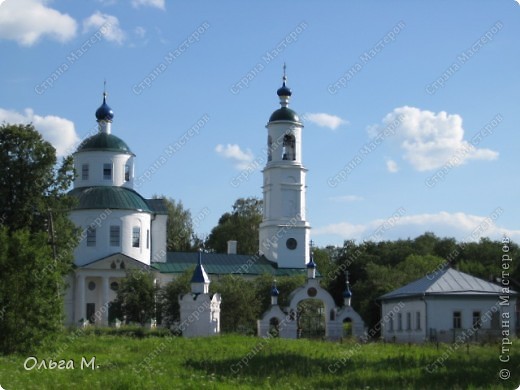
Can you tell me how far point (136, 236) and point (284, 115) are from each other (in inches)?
522

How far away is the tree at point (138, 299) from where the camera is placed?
46.8 m

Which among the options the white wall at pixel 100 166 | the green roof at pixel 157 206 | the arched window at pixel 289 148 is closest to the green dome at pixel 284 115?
the arched window at pixel 289 148

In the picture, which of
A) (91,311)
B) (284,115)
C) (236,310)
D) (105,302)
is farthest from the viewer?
(284,115)

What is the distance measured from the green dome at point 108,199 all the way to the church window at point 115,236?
48.6 inches

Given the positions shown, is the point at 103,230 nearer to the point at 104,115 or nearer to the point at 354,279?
the point at 104,115

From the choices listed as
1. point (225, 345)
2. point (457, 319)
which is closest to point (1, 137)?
point (225, 345)

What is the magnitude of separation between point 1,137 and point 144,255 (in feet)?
55.7

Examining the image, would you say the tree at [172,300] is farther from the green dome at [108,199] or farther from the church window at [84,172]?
the church window at [84,172]

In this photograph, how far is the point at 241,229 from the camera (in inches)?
2995

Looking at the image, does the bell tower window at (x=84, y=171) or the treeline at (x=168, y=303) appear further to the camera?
the bell tower window at (x=84, y=171)

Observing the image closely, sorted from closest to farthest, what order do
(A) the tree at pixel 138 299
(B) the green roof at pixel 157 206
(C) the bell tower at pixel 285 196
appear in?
(A) the tree at pixel 138 299 < (B) the green roof at pixel 157 206 < (C) the bell tower at pixel 285 196

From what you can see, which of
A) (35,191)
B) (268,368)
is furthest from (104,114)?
(268,368)

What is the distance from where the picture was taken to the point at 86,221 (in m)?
52.5

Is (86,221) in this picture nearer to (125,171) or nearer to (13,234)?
(125,171)
